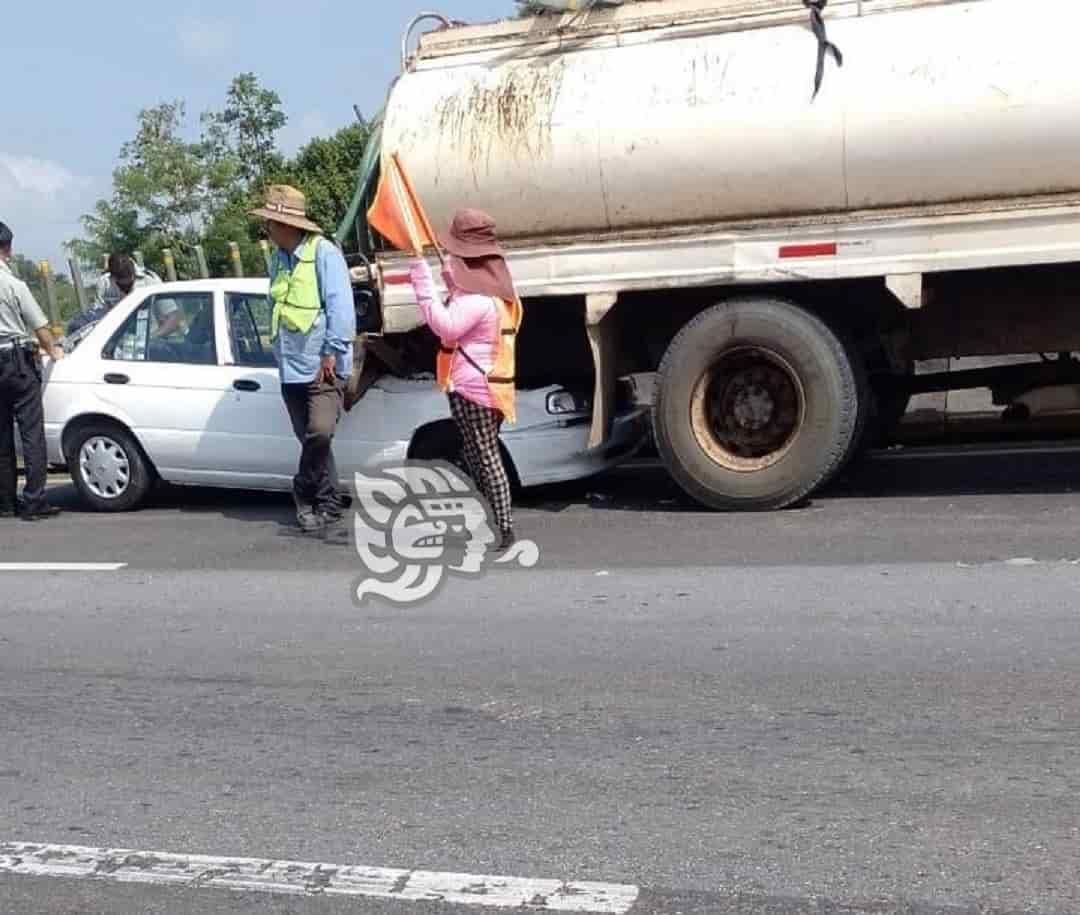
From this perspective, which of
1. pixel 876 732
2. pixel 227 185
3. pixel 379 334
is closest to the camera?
pixel 876 732

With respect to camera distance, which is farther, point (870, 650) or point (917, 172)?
point (917, 172)

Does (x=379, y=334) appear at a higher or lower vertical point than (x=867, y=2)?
lower

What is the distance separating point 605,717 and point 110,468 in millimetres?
5844

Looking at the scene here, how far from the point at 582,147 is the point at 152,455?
342cm

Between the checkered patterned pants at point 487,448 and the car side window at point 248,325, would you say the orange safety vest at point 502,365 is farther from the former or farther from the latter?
the car side window at point 248,325

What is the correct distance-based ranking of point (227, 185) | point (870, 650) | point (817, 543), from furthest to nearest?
1. point (227, 185)
2. point (817, 543)
3. point (870, 650)

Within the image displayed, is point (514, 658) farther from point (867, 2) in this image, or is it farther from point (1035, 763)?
point (867, 2)

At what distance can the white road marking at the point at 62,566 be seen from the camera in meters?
8.51

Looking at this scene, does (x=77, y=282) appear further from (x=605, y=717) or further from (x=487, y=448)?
(x=605, y=717)

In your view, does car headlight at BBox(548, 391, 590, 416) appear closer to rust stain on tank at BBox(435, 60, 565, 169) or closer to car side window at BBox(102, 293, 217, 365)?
rust stain on tank at BBox(435, 60, 565, 169)

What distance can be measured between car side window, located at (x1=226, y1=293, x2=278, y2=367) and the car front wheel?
3.06 ft

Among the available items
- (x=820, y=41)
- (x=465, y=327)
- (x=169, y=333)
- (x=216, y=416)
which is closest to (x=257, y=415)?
(x=216, y=416)

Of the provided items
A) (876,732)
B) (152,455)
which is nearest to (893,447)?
(152,455)

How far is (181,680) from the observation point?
6.18 meters
